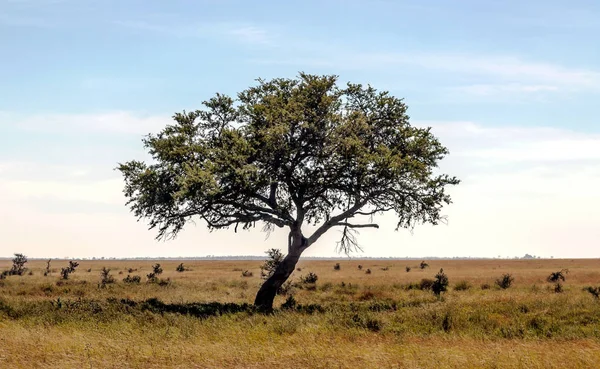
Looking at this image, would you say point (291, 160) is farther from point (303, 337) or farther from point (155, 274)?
point (155, 274)

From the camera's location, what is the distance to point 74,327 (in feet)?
63.9

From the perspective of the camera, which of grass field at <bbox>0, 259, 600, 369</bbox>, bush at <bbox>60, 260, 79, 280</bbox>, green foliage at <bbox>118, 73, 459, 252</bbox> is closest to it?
grass field at <bbox>0, 259, 600, 369</bbox>

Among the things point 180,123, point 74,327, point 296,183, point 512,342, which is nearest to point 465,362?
point 512,342

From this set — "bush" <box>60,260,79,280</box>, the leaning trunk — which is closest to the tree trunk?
the leaning trunk

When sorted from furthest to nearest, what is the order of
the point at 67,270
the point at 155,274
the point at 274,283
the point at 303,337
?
the point at 155,274 < the point at 67,270 < the point at 274,283 < the point at 303,337

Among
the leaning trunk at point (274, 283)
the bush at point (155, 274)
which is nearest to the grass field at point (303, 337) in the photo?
the leaning trunk at point (274, 283)

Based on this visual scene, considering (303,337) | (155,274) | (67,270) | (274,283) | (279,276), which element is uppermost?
(279,276)

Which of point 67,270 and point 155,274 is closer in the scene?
point 67,270

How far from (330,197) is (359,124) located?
411 cm

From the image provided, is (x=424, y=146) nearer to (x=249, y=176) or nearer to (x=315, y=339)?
(x=249, y=176)

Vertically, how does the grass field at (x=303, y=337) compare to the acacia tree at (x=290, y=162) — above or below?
below

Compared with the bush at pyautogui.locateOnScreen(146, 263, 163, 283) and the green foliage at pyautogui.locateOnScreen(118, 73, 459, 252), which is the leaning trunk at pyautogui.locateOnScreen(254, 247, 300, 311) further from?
the bush at pyautogui.locateOnScreen(146, 263, 163, 283)

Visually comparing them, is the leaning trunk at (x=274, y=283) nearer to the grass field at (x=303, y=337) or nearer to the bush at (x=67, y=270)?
the grass field at (x=303, y=337)

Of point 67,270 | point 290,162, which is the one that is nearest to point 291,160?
point 290,162
